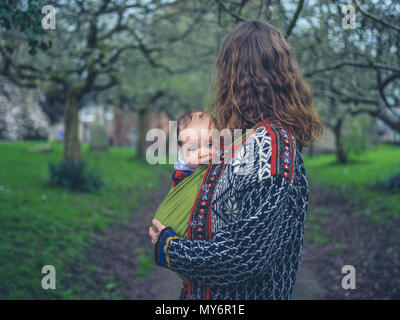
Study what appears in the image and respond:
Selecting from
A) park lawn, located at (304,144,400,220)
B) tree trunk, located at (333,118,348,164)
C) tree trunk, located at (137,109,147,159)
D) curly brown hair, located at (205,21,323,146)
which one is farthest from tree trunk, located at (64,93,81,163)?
tree trunk, located at (333,118,348,164)

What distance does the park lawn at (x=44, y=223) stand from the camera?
4.35 m

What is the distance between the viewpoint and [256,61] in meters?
1.51

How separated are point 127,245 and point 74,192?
3355 mm

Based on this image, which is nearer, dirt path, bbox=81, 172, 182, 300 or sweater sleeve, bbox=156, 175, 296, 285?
sweater sleeve, bbox=156, 175, 296, 285

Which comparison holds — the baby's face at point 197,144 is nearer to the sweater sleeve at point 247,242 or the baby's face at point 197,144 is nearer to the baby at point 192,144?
the baby at point 192,144

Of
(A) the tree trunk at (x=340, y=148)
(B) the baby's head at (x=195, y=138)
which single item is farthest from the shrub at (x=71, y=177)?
(A) the tree trunk at (x=340, y=148)

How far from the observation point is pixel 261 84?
1.51 meters

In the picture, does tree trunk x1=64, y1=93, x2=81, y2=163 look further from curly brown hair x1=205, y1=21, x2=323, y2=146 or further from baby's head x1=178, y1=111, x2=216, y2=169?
curly brown hair x1=205, y1=21, x2=323, y2=146

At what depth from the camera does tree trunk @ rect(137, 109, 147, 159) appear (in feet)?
63.3

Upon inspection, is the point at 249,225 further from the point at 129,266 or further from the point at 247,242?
the point at 129,266

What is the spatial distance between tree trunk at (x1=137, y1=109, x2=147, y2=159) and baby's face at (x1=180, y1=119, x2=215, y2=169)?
17.2 m

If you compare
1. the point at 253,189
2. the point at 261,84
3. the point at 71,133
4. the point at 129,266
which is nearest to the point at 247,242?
the point at 253,189
